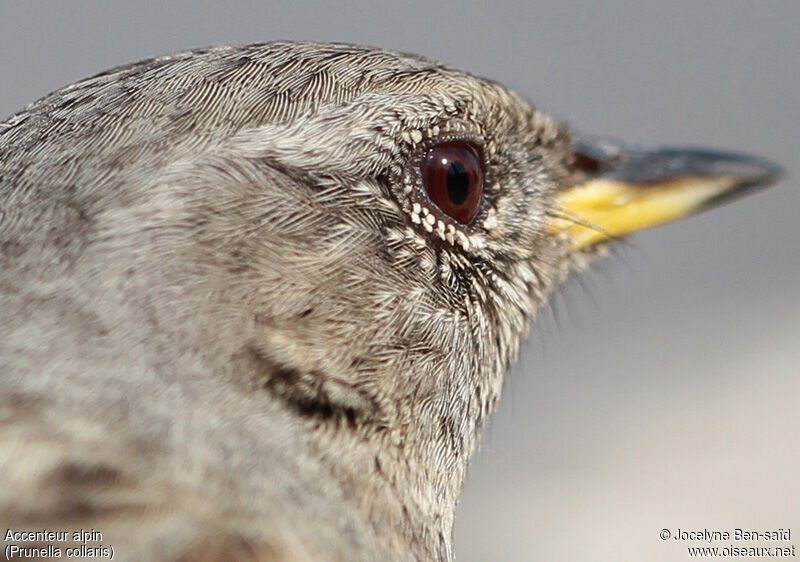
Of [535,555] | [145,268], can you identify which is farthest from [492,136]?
[535,555]

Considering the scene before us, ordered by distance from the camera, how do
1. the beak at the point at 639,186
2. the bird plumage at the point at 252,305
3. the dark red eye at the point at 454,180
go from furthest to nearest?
1. the beak at the point at 639,186
2. the dark red eye at the point at 454,180
3. the bird plumage at the point at 252,305

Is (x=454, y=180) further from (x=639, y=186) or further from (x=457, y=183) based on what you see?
(x=639, y=186)

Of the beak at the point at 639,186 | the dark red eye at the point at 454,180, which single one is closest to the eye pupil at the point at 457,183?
the dark red eye at the point at 454,180

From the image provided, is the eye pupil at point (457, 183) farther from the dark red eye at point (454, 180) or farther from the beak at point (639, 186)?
the beak at point (639, 186)

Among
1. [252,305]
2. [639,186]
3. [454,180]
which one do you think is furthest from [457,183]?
[639,186]

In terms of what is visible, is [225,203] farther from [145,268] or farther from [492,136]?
[492,136]

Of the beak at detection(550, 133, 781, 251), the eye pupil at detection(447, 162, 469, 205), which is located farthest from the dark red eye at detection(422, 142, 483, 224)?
the beak at detection(550, 133, 781, 251)
